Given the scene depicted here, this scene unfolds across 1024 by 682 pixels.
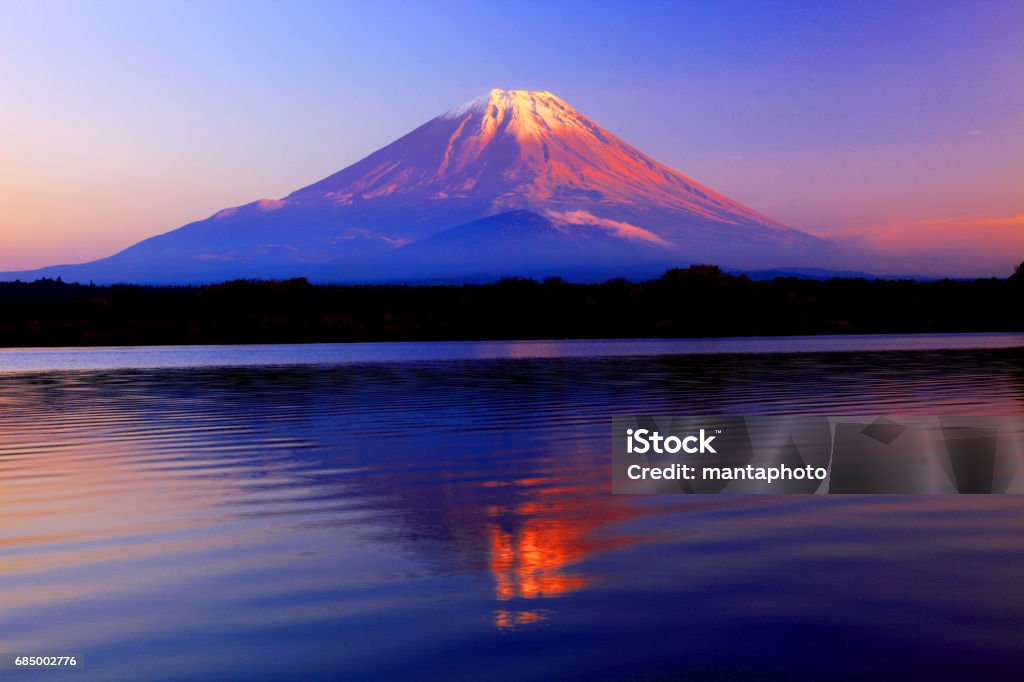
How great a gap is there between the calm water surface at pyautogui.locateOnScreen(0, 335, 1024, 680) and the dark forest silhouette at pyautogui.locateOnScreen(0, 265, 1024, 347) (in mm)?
73638

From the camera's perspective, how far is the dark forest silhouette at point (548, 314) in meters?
95.0

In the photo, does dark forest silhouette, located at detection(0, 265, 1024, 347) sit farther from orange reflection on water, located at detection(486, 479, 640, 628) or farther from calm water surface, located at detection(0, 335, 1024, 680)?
orange reflection on water, located at detection(486, 479, 640, 628)

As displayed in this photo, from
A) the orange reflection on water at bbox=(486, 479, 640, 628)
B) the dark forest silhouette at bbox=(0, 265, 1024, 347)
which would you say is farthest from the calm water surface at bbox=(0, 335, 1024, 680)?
the dark forest silhouette at bbox=(0, 265, 1024, 347)

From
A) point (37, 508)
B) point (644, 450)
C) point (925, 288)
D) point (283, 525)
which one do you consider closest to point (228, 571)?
point (283, 525)

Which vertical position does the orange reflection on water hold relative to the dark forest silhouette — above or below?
below

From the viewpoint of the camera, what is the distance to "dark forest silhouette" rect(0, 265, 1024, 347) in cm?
9500

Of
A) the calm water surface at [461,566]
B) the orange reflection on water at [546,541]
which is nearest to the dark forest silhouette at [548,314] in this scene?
the calm water surface at [461,566]

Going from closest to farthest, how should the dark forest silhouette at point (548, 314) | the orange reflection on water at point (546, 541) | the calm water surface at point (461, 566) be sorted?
the calm water surface at point (461, 566) < the orange reflection on water at point (546, 541) < the dark forest silhouette at point (548, 314)

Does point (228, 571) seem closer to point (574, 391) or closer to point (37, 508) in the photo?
point (37, 508)

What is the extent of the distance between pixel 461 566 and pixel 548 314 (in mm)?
95547

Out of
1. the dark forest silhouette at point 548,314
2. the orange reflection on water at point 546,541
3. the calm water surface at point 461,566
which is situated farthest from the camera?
the dark forest silhouette at point 548,314

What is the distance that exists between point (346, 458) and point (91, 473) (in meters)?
3.62

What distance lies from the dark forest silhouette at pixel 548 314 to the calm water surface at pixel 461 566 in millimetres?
73638

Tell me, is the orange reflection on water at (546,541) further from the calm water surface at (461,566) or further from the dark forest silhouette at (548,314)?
the dark forest silhouette at (548,314)
